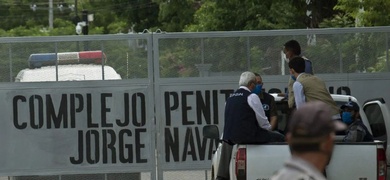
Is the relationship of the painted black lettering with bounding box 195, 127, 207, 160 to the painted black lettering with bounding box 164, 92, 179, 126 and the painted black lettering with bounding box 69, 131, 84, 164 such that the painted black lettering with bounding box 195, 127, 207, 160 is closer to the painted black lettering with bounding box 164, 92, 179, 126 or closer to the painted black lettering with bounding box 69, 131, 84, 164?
the painted black lettering with bounding box 164, 92, 179, 126

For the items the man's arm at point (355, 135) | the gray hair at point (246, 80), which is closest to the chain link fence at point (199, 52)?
the gray hair at point (246, 80)

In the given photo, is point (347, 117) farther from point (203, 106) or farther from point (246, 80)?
point (203, 106)

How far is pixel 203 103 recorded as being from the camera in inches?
603

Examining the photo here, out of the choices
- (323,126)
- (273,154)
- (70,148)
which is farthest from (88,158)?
(323,126)

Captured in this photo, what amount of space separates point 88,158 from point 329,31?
381 centimetres

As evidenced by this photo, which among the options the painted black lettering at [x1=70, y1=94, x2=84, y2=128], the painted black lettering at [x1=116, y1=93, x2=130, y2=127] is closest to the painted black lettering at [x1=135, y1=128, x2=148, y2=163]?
the painted black lettering at [x1=116, y1=93, x2=130, y2=127]

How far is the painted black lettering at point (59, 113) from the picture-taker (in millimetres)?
15156

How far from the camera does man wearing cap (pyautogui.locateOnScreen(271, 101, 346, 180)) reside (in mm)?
4004

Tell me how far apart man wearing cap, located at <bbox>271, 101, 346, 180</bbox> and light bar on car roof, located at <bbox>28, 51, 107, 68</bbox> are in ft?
36.1

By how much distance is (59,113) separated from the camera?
1517cm

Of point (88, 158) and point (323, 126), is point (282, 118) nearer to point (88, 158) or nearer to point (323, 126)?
point (88, 158)

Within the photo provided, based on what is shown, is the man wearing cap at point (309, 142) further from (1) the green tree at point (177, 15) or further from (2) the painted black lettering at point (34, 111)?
(1) the green tree at point (177, 15)

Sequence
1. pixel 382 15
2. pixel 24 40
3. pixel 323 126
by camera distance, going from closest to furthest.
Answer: pixel 323 126, pixel 24 40, pixel 382 15

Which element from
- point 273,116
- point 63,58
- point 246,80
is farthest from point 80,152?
point 246,80
